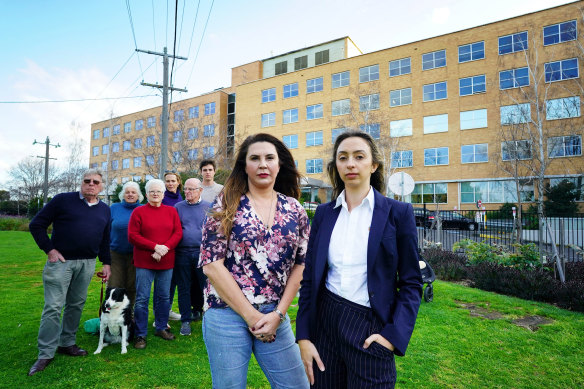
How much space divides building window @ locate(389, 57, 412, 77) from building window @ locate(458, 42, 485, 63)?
480cm

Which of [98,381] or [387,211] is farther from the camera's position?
[98,381]

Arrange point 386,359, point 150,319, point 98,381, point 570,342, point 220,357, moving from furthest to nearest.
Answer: point 150,319 < point 570,342 < point 98,381 < point 220,357 < point 386,359

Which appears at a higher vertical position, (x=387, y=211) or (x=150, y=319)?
(x=387, y=211)

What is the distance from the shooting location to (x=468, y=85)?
108 ft

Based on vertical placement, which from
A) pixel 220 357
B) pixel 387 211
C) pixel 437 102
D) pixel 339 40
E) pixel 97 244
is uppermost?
pixel 339 40

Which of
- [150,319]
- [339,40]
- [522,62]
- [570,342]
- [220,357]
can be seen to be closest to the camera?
[220,357]

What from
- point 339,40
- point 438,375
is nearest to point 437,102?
point 339,40

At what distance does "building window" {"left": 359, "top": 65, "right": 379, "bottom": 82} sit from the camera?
1473 inches

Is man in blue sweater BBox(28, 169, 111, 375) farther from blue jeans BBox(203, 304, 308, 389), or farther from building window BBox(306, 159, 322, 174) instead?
building window BBox(306, 159, 322, 174)

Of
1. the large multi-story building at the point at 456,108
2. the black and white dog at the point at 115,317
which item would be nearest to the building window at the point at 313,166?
the large multi-story building at the point at 456,108

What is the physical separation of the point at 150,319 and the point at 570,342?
6.55 m

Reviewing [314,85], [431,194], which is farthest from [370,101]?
[431,194]

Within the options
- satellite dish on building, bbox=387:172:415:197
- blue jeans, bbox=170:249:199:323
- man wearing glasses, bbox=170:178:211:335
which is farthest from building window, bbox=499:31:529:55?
blue jeans, bbox=170:249:199:323

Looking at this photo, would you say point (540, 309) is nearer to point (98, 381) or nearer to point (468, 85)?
Answer: point (98, 381)
